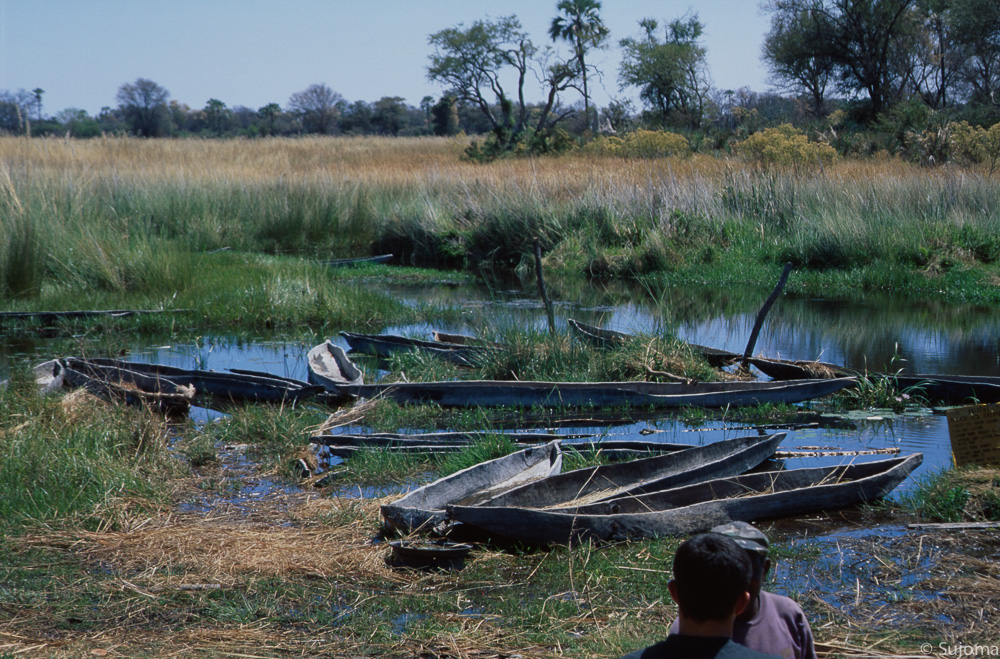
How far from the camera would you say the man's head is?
7.19ft

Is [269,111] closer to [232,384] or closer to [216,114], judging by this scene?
[216,114]

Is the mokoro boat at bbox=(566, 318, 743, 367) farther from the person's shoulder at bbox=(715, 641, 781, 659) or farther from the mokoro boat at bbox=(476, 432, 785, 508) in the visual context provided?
the person's shoulder at bbox=(715, 641, 781, 659)

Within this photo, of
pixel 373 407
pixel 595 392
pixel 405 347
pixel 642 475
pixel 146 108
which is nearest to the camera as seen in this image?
pixel 642 475

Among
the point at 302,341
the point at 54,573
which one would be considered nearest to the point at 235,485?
the point at 54,573

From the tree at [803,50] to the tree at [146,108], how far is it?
40.7 meters

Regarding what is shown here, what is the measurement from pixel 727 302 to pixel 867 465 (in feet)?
30.3

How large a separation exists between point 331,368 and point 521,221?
10386mm

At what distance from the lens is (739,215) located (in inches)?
748

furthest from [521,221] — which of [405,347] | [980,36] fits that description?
[980,36]

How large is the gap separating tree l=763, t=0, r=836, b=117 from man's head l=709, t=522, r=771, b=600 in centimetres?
3943

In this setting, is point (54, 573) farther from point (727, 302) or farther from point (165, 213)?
point (165, 213)

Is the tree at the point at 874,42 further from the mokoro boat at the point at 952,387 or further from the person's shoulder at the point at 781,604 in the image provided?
the person's shoulder at the point at 781,604

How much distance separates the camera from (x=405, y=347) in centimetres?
1039

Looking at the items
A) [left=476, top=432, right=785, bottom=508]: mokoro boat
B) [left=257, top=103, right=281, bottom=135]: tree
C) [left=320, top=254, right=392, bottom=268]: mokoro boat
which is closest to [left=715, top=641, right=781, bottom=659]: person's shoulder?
[left=476, top=432, right=785, bottom=508]: mokoro boat
